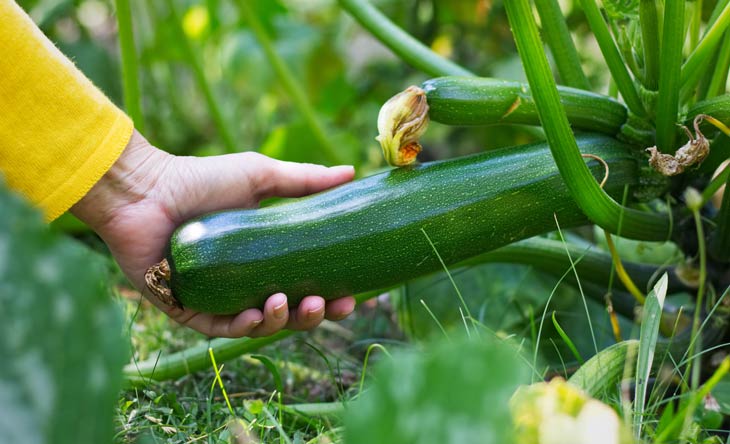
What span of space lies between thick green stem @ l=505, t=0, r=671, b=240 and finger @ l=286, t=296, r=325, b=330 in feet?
1.30

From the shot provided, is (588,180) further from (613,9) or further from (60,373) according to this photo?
(60,373)

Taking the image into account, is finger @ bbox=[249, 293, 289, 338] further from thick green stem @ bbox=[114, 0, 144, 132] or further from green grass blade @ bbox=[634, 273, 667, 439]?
thick green stem @ bbox=[114, 0, 144, 132]

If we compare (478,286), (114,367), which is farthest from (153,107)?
(114,367)

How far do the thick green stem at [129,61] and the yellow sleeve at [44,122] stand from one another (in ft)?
1.83

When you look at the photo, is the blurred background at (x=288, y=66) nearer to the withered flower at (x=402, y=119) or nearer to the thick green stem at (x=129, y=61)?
the thick green stem at (x=129, y=61)

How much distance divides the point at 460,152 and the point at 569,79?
55.6 inches

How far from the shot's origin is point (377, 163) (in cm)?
283

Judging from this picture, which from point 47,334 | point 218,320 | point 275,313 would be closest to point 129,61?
point 218,320

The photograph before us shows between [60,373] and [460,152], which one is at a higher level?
[60,373]

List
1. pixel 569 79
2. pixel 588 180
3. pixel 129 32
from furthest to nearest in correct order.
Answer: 1. pixel 129 32
2. pixel 569 79
3. pixel 588 180

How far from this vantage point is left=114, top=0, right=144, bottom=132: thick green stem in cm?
178

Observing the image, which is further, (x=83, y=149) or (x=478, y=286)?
(x=478, y=286)

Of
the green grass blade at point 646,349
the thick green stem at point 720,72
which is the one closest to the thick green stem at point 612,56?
the thick green stem at point 720,72

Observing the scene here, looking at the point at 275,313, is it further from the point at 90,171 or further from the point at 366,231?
the point at 90,171
